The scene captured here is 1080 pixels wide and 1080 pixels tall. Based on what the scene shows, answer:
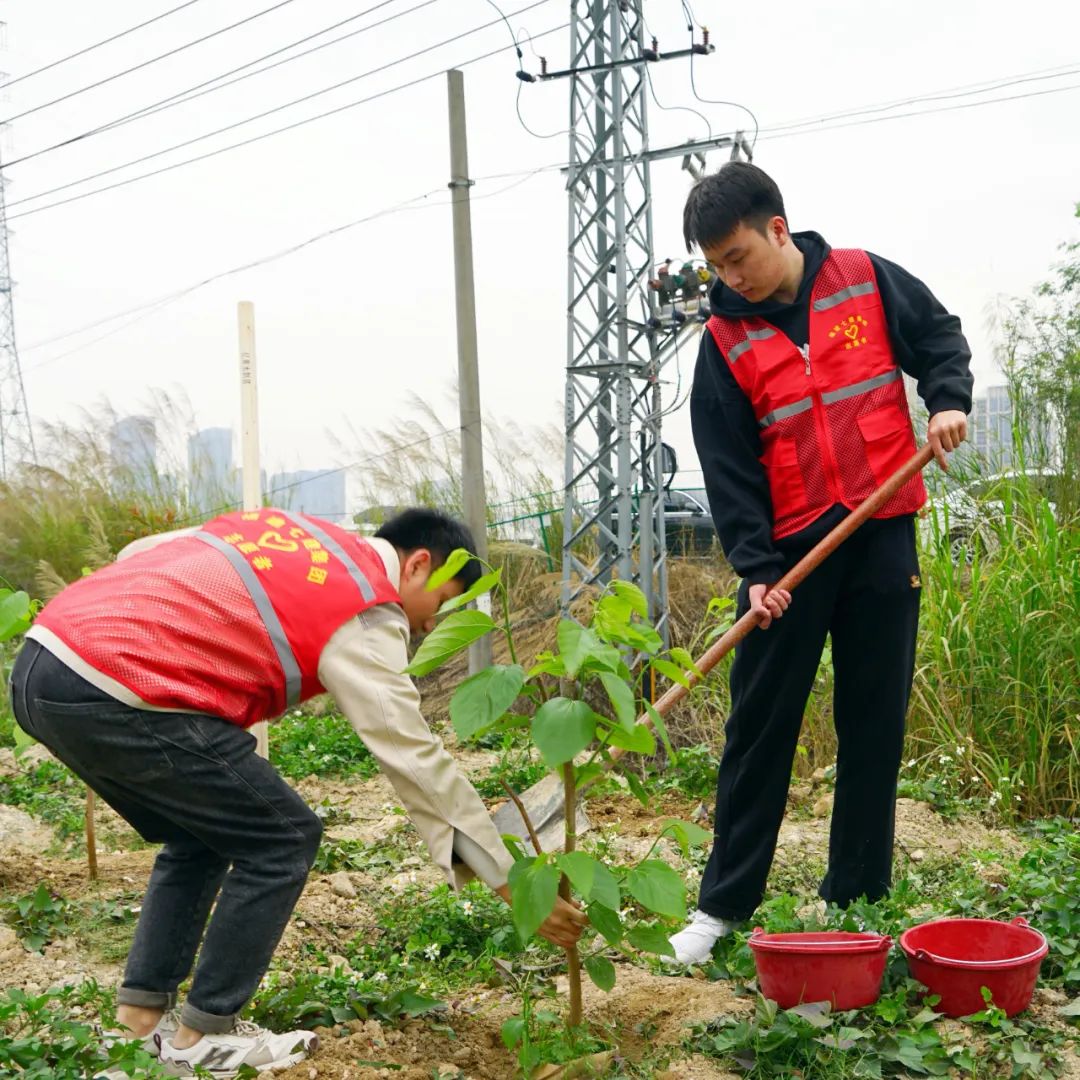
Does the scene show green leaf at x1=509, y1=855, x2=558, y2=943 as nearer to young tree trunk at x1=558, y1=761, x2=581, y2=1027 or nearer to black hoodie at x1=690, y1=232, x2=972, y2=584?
young tree trunk at x1=558, y1=761, x2=581, y2=1027

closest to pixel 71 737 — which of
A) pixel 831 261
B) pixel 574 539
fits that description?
pixel 831 261

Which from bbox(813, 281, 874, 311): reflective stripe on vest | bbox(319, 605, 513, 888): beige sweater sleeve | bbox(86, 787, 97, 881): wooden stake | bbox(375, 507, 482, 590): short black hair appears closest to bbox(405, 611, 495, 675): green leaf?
bbox(319, 605, 513, 888): beige sweater sleeve

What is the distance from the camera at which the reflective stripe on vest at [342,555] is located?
245cm

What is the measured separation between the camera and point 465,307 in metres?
8.09

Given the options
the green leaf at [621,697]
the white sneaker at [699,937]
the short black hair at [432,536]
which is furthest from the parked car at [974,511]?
the green leaf at [621,697]

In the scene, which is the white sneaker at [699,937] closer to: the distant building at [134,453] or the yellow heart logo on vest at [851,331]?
the yellow heart logo on vest at [851,331]

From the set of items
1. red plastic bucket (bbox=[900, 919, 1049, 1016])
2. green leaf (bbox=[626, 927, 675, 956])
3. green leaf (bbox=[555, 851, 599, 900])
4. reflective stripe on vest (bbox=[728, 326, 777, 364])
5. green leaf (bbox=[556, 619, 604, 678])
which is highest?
reflective stripe on vest (bbox=[728, 326, 777, 364])

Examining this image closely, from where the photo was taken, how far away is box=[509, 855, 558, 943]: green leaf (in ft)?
6.88

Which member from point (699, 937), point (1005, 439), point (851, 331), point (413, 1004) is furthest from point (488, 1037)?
point (1005, 439)

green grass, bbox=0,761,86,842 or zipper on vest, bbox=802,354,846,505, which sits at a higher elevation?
zipper on vest, bbox=802,354,846,505

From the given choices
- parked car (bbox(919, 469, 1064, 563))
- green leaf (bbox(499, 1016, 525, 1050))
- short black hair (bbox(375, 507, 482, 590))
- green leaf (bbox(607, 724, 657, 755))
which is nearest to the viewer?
green leaf (bbox(607, 724, 657, 755))

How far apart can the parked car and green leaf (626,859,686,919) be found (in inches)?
136

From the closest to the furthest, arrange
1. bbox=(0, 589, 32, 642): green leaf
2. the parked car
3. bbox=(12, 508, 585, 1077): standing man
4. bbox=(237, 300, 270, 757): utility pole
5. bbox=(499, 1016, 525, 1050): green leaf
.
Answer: bbox=(12, 508, 585, 1077): standing man → bbox=(499, 1016, 525, 1050): green leaf → bbox=(0, 589, 32, 642): green leaf → bbox=(237, 300, 270, 757): utility pole → the parked car

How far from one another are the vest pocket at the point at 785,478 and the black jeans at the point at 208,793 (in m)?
1.33
